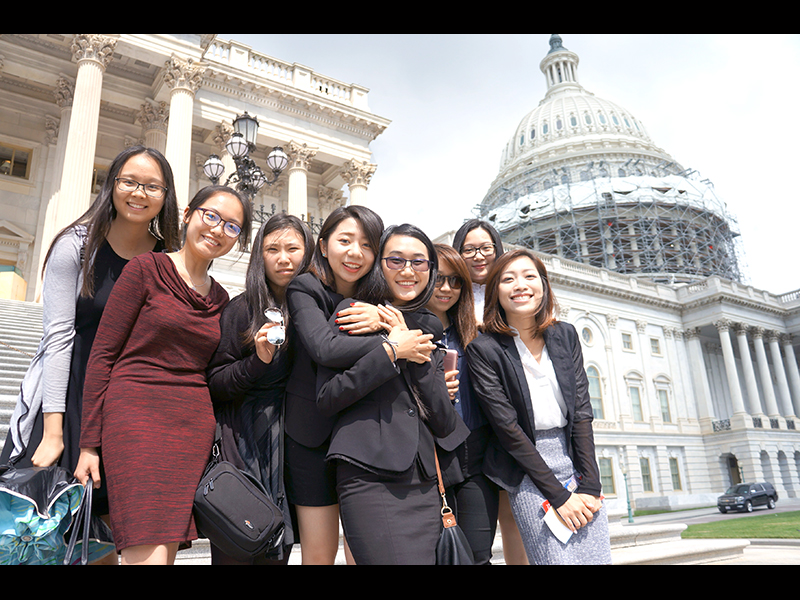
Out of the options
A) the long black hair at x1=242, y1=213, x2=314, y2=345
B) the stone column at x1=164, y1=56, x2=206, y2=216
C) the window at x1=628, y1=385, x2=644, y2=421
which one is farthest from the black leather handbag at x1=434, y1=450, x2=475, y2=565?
the window at x1=628, y1=385, x2=644, y2=421

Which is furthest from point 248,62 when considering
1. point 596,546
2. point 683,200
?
point 683,200

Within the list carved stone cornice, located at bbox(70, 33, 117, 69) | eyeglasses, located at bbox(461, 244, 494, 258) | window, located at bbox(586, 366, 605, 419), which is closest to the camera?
eyeglasses, located at bbox(461, 244, 494, 258)

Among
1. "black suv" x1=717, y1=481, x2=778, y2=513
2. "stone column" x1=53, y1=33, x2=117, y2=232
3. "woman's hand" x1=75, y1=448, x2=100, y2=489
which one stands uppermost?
"stone column" x1=53, y1=33, x2=117, y2=232

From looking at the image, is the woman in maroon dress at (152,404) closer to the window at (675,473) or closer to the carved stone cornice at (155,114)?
the carved stone cornice at (155,114)

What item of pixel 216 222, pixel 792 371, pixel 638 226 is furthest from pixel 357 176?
pixel 792 371

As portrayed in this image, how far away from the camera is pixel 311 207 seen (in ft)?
90.7

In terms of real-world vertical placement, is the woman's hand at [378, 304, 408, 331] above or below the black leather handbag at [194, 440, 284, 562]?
above

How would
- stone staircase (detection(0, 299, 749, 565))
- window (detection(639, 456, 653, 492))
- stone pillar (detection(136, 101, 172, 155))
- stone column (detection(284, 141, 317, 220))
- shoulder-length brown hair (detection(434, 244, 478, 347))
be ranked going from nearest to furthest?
shoulder-length brown hair (detection(434, 244, 478, 347))
stone staircase (detection(0, 299, 749, 565))
stone pillar (detection(136, 101, 172, 155))
stone column (detection(284, 141, 317, 220))
window (detection(639, 456, 653, 492))

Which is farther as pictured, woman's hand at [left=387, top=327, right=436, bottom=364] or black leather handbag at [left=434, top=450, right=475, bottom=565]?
woman's hand at [left=387, top=327, right=436, bottom=364]

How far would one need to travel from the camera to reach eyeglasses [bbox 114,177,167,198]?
114 inches

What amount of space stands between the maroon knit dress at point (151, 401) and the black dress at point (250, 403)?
86mm

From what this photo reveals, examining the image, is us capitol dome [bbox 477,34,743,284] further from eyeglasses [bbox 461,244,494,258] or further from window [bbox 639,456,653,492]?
eyeglasses [bbox 461,244,494,258]

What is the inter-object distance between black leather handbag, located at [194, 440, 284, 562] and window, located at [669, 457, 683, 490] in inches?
1541

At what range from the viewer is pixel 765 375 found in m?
41.0
